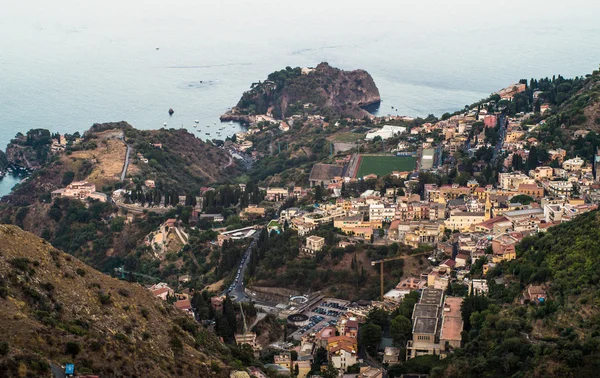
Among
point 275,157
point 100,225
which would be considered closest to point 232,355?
point 100,225

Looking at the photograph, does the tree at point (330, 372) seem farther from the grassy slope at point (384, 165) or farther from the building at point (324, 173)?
the building at point (324, 173)

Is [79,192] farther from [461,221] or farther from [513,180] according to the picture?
[461,221]

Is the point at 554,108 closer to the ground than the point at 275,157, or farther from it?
farther from it

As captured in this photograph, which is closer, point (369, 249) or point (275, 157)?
point (369, 249)

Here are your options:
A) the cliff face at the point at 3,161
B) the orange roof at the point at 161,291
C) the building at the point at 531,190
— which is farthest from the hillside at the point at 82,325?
the cliff face at the point at 3,161

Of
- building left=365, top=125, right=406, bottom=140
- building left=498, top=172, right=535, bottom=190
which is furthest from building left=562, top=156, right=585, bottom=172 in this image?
building left=365, top=125, right=406, bottom=140

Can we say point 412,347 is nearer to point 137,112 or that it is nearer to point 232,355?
point 232,355

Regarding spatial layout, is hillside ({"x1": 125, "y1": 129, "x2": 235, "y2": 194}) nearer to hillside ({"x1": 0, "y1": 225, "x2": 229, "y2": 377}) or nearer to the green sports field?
the green sports field
